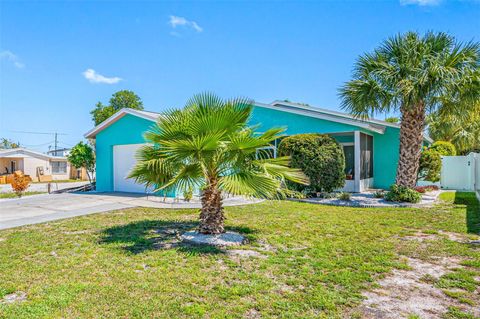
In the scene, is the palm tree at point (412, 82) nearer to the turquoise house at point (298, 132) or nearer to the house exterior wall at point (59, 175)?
the turquoise house at point (298, 132)

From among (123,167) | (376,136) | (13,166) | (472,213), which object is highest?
(376,136)

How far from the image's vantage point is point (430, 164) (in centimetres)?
1595

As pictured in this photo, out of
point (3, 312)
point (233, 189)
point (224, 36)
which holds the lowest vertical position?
point (3, 312)

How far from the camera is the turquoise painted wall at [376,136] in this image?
15.8 m

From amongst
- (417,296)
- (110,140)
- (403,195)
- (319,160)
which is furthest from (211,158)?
(110,140)

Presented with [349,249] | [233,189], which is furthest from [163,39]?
[349,249]

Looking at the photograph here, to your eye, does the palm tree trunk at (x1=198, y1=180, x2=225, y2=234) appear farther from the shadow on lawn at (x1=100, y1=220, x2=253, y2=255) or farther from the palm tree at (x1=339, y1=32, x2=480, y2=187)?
the palm tree at (x1=339, y1=32, x2=480, y2=187)

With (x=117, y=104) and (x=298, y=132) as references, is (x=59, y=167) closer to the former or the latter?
(x=117, y=104)

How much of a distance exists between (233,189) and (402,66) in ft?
30.5

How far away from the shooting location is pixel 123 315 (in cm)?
347

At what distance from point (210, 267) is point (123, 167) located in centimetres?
1357

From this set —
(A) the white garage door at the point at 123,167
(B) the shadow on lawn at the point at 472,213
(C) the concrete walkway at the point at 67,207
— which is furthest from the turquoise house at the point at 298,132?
(B) the shadow on lawn at the point at 472,213

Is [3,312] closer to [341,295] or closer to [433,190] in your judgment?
[341,295]

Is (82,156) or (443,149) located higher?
(443,149)
